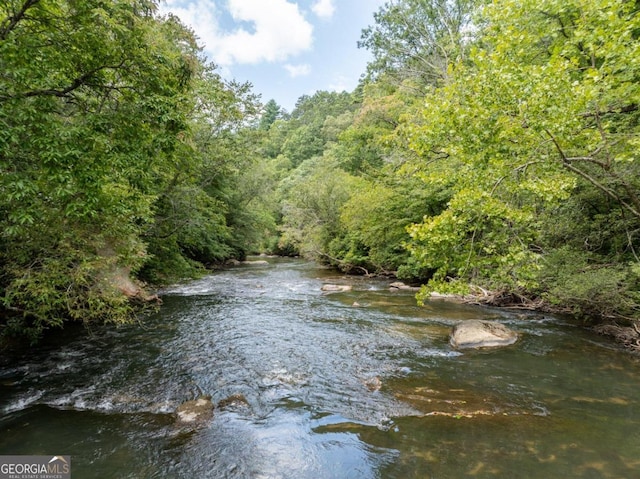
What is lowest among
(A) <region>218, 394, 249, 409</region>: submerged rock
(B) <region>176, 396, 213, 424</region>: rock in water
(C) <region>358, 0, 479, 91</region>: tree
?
(A) <region>218, 394, 249, 409</region>: submerged rock

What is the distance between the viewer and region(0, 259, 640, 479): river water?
13.8 feet

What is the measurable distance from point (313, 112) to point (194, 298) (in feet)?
239

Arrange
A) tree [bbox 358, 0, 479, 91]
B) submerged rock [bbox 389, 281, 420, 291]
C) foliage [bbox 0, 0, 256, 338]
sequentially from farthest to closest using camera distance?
tree [bbox 358, 0, 479, 91] < submerged rock [bbox 389, 281, 420, 291] < foliage [bbox 0, 0, 256, 338]

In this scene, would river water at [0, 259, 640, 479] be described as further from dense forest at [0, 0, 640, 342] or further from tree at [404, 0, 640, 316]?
tree at [404, 0, 640, 316]

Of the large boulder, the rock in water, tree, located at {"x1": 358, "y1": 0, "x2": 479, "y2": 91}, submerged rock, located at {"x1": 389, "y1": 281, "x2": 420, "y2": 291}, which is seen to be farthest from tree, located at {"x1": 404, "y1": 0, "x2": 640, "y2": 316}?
tree, located at {"x1": 358, "y1": 0, "x2": 479, "y2": 91}

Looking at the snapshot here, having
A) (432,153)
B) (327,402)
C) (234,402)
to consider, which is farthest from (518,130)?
(234,402)

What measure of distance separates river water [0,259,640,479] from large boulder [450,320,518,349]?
0.34 meters

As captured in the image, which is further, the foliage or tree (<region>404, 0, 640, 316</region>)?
tree (<region>404, 0, 640, 316</region>)

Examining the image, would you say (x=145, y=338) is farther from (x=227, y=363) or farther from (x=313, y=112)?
(x=313, y=112)

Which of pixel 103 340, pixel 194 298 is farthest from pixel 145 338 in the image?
pixel 194 298

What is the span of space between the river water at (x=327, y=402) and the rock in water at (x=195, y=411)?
19 cm

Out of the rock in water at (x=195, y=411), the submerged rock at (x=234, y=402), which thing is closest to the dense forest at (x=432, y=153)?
the rock in water at (x=195, y=411)

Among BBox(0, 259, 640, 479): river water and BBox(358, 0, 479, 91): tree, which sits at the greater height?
BBox(358, 0, 479, 91): tree

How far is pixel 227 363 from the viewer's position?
24.6ft
